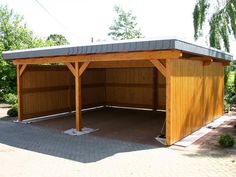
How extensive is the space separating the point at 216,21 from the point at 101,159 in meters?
11.5

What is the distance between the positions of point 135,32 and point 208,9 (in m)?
24.7

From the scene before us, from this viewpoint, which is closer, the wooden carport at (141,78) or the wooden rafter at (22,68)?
the wooden carport at (141,78)

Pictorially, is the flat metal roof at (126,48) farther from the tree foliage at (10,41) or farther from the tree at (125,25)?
the tree at (125,25)

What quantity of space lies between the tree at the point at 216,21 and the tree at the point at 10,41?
965 cm

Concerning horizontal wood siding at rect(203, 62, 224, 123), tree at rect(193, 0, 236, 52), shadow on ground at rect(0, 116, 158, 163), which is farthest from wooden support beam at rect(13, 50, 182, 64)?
tree at rect(193, 0, 236, 52)

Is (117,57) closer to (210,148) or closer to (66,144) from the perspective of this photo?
(66,144)

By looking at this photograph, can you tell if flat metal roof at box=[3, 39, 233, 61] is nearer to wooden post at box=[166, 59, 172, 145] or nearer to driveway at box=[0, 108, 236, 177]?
wooden post at box=[166, 59, 172, 145]

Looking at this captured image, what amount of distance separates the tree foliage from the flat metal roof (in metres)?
6.99

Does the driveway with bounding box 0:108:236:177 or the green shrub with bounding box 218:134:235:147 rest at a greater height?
the green shrub with bounding box 218:134:235:147

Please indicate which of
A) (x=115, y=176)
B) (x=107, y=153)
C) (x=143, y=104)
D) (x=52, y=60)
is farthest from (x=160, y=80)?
(x=115, y=176)

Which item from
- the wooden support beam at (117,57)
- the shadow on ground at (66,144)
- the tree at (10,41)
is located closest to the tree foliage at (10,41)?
the tree at (10,41)

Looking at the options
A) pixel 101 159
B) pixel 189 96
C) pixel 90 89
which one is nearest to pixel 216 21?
pixel 90 89

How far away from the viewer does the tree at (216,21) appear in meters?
15.5

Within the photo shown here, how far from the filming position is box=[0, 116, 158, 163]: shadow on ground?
7.31 meters
